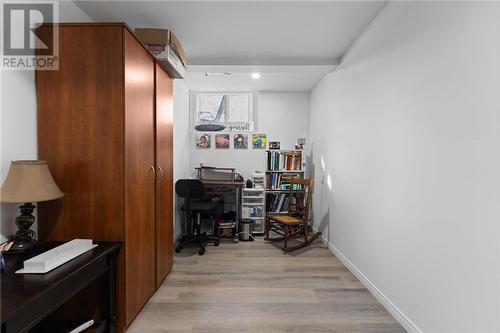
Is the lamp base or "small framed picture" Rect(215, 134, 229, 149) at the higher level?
"small framed picture" Rect(215, 134, 229, 149)

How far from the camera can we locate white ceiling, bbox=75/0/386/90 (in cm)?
223

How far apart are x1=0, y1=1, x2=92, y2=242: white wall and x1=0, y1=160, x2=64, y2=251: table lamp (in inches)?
5.2

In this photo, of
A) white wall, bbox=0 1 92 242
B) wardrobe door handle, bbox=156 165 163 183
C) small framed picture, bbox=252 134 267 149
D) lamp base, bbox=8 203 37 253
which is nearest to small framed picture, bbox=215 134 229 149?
small framed picture, bbox=252 134 267 149

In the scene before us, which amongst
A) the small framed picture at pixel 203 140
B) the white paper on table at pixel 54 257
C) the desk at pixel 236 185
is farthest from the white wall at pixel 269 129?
the white paper on table at pixel 54 257

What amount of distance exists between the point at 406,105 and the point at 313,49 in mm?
1550

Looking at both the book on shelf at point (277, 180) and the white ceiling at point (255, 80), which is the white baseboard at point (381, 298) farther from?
the white ceiling at point (255, 80)

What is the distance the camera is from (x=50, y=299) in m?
1.23

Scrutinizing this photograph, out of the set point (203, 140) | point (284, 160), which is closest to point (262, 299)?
point (284, 160)

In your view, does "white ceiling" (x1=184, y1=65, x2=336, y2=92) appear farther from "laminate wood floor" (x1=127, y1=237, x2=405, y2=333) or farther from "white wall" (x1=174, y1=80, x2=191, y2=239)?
"laminate wood floor" (x1=127, y1=237, x2=405, y2=333)

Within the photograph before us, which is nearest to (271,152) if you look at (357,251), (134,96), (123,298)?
(357,251)

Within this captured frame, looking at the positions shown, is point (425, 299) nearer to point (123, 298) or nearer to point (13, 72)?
point (123, 298)

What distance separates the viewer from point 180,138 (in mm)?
4164

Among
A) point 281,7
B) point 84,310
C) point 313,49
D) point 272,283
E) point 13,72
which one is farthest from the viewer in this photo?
point 313,49

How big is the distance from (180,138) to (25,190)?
2803mm
